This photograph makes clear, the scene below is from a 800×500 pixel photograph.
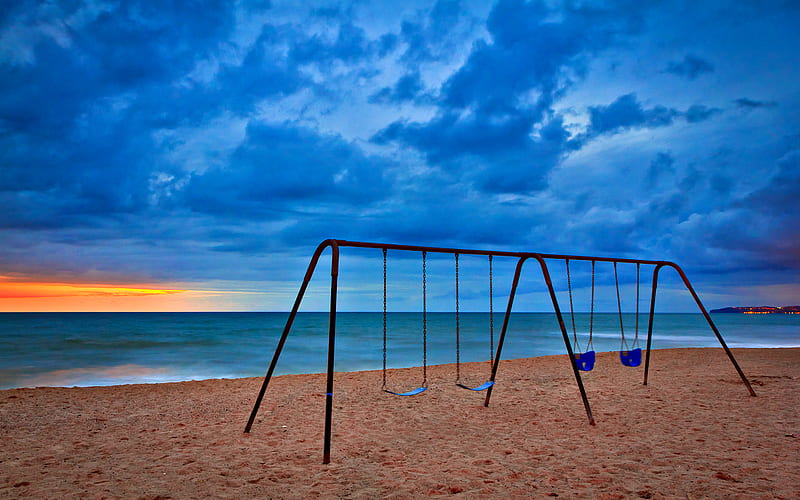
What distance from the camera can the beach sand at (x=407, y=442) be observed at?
13.5 ft

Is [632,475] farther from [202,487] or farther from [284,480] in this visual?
[202,487]

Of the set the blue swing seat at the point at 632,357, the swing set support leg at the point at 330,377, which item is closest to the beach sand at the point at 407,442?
the swing set support leg at the point at 330,377

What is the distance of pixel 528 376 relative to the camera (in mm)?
11086

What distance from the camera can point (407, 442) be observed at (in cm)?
557

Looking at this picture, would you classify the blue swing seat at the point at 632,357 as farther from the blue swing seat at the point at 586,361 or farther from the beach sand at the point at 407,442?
the blue swing seat at the point at 586,361

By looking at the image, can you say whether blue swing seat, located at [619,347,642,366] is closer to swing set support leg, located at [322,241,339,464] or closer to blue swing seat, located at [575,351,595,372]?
blue swing seat, located at [575,351,595,372]

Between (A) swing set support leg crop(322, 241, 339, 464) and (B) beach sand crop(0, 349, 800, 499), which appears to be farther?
(A) swing set support leg crop(322, 241, 339, 464)

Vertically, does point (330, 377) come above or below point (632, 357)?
above

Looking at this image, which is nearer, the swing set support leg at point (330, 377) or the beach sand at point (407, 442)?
the beach sand at point (407, 442)

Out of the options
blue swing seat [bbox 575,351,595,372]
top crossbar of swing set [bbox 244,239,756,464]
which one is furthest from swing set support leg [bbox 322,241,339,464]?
blue swing seat [bbox 575,351,595,372]

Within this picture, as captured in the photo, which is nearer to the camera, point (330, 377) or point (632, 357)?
point (330, 377)

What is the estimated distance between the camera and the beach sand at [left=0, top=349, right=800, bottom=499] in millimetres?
4125

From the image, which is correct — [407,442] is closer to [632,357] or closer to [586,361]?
[586,361]

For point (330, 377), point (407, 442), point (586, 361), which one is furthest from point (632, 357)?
point (330, 377)
